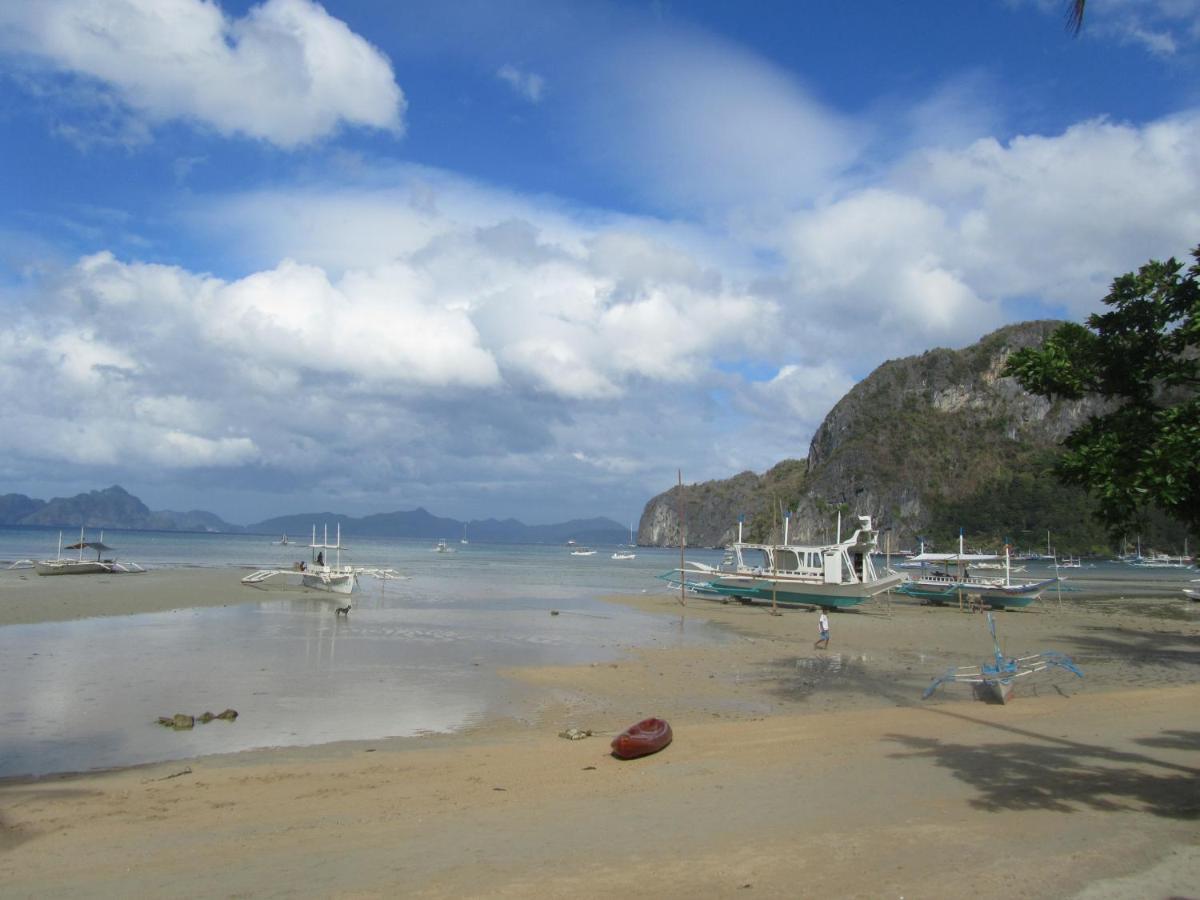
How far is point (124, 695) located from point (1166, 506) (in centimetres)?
1778

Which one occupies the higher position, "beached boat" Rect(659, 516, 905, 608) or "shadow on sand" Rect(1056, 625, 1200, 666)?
"beached boat" Rect(659, 516, 905, 608)

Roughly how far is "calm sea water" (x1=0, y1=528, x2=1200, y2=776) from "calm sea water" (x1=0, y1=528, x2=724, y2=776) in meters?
0.04

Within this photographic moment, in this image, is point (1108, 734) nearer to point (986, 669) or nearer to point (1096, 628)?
point (986, 669)

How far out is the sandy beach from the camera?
23.6 ft

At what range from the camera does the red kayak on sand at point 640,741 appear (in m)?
12.0

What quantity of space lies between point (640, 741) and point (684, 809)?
9.25 feet

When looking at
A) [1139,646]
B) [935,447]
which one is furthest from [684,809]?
[935,447]

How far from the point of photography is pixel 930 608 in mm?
44000

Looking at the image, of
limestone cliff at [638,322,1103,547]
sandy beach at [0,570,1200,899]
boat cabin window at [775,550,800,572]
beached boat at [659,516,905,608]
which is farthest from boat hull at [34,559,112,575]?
limestone cliff at [638,322,1103,547]

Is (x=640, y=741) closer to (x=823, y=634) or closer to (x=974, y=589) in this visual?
(x=823, y=634)

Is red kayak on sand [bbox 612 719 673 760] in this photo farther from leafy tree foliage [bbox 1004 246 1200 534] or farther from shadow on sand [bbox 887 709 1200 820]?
leafy tree foliage [bbox 1004 246 1200 534]

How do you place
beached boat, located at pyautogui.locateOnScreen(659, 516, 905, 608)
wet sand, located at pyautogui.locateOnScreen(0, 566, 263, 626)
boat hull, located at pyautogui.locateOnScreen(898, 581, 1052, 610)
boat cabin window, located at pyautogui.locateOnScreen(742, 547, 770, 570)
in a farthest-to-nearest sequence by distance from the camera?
1. boat cabin window, located at pyautogui.locateOnScreen(742, 547, 770, 570)
2. boat hull, located at pyautogui.locateOnScreen(898, 581, 1052, 610)
3. beached boat, located at pyautogui.locateOnScreen(659, 516, 905, 608)
4. wet sand, located at pyautogui.locateOnScreen(0, 566, 263, 626)

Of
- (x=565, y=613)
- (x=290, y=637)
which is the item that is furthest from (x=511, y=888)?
(x=565, y=613)

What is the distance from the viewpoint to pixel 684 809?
931 centimetres
